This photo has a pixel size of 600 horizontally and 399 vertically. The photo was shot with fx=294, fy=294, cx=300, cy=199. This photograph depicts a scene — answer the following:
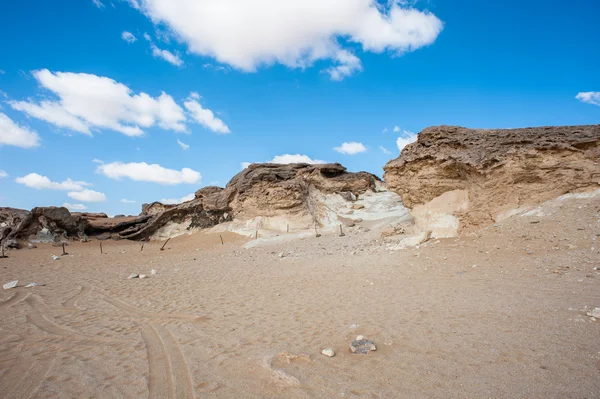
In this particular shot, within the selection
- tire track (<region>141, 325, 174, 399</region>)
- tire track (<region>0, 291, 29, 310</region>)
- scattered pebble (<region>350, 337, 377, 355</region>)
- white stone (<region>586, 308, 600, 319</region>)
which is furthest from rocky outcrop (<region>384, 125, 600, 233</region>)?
tire track (<region>0, 291, 29, 310</region>)

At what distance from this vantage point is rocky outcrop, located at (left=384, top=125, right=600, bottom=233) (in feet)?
35.1

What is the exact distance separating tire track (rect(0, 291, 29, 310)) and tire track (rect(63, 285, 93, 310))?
3.98 feet

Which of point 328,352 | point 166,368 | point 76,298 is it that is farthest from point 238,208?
point 328,352

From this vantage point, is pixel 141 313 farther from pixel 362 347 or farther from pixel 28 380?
pixel 362 347

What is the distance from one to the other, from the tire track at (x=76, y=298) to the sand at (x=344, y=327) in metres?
0.07

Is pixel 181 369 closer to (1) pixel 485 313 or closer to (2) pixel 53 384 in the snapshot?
(2) pixel 53 384

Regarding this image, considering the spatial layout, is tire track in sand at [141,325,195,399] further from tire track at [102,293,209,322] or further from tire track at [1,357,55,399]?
tire track at [1,357,55,399]

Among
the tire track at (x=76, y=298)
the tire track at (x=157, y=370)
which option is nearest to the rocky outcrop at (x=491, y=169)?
the tire track at (x=157, y=370)

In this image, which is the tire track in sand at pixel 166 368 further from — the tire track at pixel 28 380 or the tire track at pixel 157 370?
the tire track at pixel 28 380

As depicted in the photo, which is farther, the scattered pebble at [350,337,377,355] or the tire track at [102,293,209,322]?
the tire track at [102,293,209,322]

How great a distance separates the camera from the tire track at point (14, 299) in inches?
298

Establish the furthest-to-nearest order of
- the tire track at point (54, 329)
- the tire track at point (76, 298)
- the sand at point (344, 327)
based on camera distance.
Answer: the tire track at point (76, 298)
the tire track at point (54, 329)
the sand at point (344, 327)

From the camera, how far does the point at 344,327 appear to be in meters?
5.24

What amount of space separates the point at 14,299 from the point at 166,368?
738 centimetres
